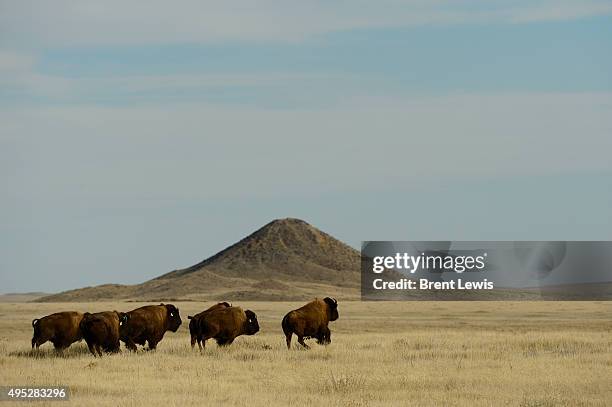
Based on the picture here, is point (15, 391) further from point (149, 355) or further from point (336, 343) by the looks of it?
point (336, 343)

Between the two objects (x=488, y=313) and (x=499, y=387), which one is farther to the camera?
(x=488, y=313)

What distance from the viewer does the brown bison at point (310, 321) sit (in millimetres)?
27188

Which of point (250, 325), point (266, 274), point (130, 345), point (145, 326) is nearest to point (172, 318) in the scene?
point (145, 326)

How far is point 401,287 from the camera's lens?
358 ft

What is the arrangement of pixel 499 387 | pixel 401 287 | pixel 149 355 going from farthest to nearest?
pixel 401 287
pixel 149 355
pixel 499 387

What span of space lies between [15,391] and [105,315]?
6.96m

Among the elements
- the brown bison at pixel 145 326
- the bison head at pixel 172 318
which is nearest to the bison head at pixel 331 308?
the bison head at pixel 172 318

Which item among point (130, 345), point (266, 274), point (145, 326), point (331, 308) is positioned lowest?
point (130, 345)

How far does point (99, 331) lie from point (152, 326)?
2472 millimetres

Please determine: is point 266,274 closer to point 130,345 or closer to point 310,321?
point 310,321

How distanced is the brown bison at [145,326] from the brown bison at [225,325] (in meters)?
1.15

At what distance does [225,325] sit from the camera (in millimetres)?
27344

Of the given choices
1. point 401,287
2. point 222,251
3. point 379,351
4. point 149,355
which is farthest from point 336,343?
point 222,251

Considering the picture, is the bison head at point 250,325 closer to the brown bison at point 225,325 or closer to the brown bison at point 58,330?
the brown bison at point 225,325
